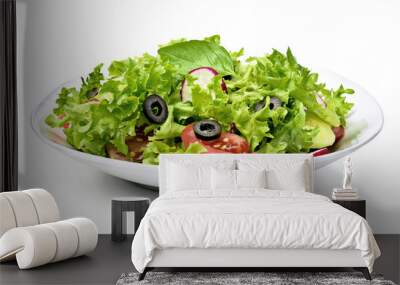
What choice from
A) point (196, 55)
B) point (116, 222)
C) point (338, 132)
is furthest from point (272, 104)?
point (116, 222)

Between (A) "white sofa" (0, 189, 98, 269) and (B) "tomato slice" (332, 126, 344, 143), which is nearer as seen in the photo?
(A) "white sofa" (0, 189, 98, 269)

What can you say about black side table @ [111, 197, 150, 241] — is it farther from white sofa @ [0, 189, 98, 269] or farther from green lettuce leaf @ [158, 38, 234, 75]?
green lettuce leaf @ [158, 38, 234, 75]

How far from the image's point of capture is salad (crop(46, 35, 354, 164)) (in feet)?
18.6

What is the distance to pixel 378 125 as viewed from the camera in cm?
581

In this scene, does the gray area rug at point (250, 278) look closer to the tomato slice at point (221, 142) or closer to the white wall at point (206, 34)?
the tomato slice at point (221, 142)

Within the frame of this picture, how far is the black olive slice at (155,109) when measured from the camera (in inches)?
226

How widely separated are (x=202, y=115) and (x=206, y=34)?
0.99 metres

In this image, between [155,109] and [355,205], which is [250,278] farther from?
[155,109]

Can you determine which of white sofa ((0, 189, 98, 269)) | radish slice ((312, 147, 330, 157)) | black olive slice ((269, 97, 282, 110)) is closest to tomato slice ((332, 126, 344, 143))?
radish slice ((312, 147, 330, 157))

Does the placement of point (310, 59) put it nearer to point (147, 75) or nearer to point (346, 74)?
point (346, 74)

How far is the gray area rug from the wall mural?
1400 mm

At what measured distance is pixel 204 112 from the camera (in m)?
5.75

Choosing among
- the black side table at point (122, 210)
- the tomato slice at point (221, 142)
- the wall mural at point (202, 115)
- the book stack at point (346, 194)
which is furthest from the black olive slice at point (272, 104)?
the black side table at point (122, 210)

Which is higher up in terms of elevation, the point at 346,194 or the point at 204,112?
the point at 204,112
